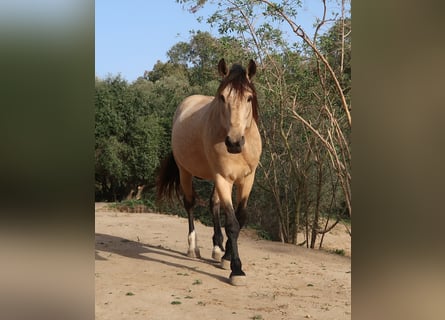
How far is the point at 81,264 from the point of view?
99cm

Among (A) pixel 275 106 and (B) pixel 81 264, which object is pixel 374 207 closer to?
(B) pixel 81 264

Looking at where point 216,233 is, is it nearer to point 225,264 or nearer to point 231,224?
point 225,264

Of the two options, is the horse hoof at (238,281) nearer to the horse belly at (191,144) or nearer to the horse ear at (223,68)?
the horse belly at (191,144)

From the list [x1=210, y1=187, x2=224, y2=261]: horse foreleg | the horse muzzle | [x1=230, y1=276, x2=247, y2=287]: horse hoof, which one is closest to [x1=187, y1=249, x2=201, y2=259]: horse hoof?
[x1=210, y1=187, x2=224, y2=261]: horse foreleg

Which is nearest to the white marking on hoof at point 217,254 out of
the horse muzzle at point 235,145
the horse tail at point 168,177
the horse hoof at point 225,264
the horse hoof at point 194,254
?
the horse hoof at point 194,254

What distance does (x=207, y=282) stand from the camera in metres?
4.66

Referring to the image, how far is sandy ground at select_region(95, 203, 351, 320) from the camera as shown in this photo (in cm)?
384

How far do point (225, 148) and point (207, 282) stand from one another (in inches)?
52.6

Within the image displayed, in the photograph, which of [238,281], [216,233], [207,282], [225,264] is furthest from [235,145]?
[216,233]

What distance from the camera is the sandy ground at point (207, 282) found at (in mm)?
3838

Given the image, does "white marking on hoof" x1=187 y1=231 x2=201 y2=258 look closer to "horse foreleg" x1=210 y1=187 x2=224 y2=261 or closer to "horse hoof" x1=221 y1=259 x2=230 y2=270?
"horse foreleg" x1=210 y1=187 x2=224 y2=261

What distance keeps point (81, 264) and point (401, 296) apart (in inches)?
24.6

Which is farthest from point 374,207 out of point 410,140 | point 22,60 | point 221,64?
point 221,64

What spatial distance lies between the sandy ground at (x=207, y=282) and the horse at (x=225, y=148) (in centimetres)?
33
